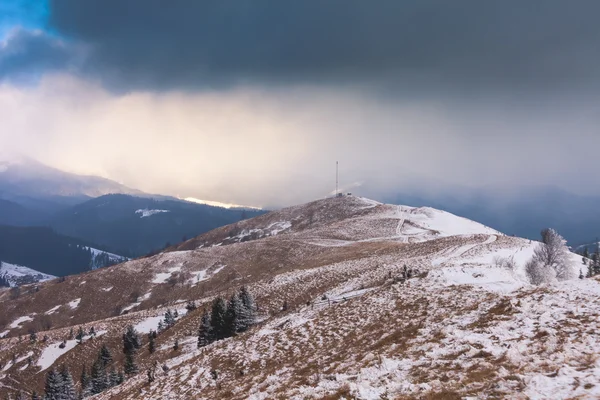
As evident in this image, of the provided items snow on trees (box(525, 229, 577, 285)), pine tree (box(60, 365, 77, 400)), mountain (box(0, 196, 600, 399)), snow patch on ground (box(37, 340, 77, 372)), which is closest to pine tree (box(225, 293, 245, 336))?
mountain (box(0, 196, 600, 399))

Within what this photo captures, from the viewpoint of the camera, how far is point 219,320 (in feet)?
144

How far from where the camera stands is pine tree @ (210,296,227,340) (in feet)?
139

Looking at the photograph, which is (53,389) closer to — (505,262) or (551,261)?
(505,262)

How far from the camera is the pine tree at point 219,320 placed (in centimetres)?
4234

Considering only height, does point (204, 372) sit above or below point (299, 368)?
below

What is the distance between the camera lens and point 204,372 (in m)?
22.9

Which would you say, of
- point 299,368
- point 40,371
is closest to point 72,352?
point 40,371

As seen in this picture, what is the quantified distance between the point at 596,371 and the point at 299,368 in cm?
1206

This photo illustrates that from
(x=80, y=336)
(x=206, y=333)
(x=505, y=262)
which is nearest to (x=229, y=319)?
(x=206, y=333)

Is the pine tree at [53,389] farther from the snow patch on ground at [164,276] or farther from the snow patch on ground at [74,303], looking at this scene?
the snow patch on ground at [74,303]

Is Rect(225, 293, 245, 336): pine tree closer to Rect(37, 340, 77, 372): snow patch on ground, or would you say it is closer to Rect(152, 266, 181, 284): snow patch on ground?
Rect(37, 340, 77, 372): snow patch on ground

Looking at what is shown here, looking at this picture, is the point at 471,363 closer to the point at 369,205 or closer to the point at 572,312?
the point at 572,312

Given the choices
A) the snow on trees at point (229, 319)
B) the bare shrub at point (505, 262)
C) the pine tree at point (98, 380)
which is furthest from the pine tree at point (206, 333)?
the bare shrub at point (505, 262)

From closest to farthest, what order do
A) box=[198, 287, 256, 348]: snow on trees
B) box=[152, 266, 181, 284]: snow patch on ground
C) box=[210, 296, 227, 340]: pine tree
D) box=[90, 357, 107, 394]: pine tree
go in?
box=[198, 287, 256, 348]: snow on trees < box=[210, 296, 227, 340]: pine tree < box=[90, 357, 107, 394]: pine tree < box=[152, 266, 181, 284]: snow patch on ground
